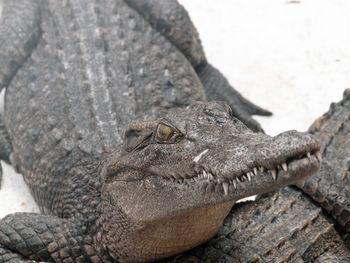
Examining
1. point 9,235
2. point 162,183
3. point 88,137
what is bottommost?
point 9,235

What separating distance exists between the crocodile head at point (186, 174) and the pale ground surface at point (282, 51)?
6.73ft

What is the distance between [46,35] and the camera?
4.04 metres

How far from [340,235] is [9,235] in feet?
6.50

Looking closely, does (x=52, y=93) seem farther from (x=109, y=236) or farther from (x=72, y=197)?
(x=109, y=236)

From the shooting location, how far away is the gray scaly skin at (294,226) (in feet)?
9.09

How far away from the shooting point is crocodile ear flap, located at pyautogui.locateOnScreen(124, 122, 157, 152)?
8.21ft

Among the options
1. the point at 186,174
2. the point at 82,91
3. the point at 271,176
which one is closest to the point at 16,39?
the point at 82,91

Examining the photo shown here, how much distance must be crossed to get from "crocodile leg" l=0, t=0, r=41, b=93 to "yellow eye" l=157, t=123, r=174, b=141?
2115mm

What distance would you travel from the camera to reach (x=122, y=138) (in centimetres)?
327

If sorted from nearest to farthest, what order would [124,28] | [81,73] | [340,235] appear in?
1. [340,235]
2. [81,73]
3. [124,28]

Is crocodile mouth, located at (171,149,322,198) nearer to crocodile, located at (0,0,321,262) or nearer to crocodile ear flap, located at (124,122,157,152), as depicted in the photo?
A: crocodile, located at (0,0,321,262)

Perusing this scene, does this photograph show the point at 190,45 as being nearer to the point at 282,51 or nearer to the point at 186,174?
the point at 282,51

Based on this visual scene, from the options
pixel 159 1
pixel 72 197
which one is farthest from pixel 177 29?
pixel 72 197

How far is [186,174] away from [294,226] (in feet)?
3.20
